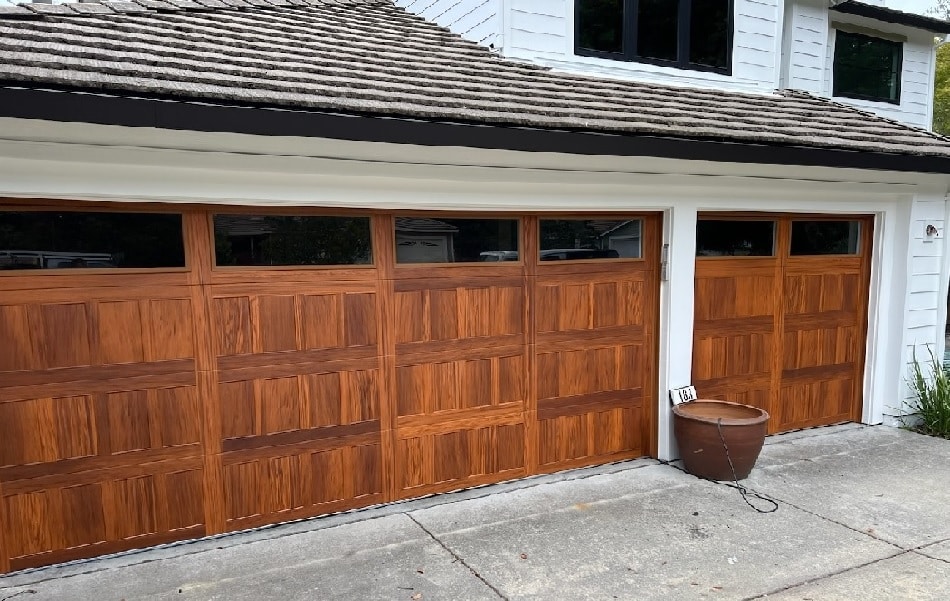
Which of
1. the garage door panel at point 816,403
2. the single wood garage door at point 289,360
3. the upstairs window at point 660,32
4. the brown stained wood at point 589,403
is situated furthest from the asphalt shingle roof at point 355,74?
the garage door panel at point 816,403

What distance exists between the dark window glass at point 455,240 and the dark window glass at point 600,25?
86.3 inches

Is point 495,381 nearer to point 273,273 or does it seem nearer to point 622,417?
point 622,417

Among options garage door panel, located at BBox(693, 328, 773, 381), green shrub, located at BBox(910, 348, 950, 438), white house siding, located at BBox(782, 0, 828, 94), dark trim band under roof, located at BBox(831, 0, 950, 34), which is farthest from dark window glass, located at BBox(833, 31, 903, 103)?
garage door panel, located at BBox(693, 328, 773, 381)

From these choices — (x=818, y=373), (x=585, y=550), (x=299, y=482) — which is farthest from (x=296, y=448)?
(x=818, y=373)

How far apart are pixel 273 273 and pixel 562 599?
2.59 metres

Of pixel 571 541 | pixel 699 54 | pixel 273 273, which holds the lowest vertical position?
pixel 571 541

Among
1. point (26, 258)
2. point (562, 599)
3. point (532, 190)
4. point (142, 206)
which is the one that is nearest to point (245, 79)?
point (142, 206)

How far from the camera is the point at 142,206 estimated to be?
3.53m

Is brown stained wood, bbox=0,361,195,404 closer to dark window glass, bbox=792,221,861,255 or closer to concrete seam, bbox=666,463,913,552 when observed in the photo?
concrete seam, bbox=666,463,913,552

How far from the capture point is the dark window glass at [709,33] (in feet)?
20.2

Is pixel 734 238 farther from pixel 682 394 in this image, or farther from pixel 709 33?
pixel 709 33

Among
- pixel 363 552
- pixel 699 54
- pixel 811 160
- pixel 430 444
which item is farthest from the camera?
pixel 699 54

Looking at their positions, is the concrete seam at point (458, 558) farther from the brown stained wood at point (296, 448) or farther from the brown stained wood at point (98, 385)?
the brown stained wood at point (98, 385)

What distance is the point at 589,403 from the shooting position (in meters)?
5.15
